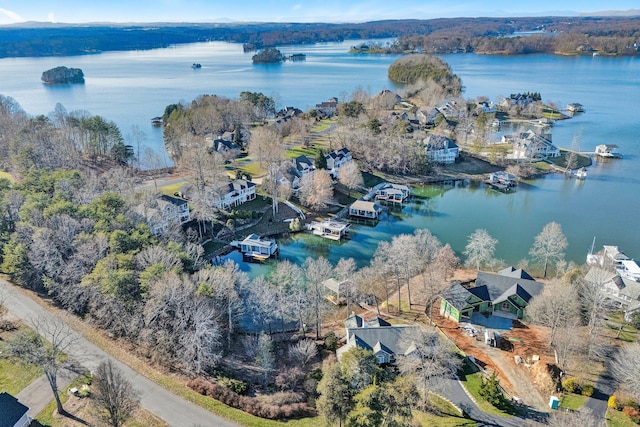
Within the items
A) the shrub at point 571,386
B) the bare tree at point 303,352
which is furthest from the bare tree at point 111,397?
the shrub at point 571,386

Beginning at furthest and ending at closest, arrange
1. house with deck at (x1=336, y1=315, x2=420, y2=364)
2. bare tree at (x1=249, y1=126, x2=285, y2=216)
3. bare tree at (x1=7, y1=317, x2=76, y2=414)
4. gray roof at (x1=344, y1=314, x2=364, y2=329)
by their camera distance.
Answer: bare tree at (x1=249, y1=126, x2=285, y2=216) < gray roof at (x1=344, y1=314, x2=364, y2=329) < house with deck at (x1=336, y1=315, x2=420, y2=364) < bare tree at (x1=7, y1=317, x2=76, y2=414)

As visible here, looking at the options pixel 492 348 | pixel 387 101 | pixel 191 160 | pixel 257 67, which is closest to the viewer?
pixel 492 348

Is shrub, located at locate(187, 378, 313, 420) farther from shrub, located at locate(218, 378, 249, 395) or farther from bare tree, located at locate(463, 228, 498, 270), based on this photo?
bare tree, located at locate(463, 228, 498, 270)

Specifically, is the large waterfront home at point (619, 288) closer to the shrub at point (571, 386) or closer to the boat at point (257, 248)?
the shrub at point (571, 386)

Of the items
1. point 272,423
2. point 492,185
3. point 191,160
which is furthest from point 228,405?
point 492,185

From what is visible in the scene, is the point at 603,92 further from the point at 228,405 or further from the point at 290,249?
the point at 228,405

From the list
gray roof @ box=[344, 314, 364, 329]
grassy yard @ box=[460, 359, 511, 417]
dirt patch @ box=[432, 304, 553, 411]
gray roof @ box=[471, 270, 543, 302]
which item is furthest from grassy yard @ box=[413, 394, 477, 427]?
gray roof @ box=[471, 270, 543, 302]

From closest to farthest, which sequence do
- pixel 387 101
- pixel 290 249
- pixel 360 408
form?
pixel 360 408
pixel 290 249
pixel 387 101
